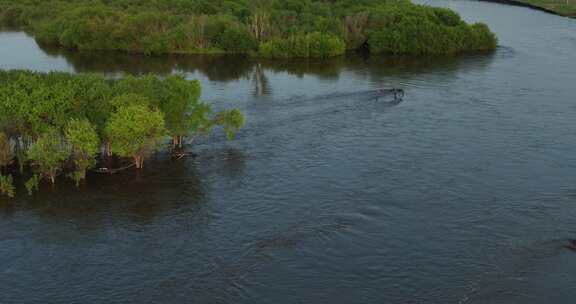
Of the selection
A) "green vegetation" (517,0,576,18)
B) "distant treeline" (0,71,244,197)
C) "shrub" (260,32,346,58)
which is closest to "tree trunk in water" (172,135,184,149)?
→ "distant treeline" (0,71,244,197)

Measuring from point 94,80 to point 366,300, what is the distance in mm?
30983

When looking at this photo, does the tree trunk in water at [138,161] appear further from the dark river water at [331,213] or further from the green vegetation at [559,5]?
the green vegetation at [559,5]

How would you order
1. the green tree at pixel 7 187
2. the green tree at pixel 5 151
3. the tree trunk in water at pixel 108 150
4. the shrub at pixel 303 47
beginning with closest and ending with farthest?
the green tree at pixel 7 187, the green tree at pixel 5 151, the tree trunk in water at pixel 108 150, the shrub at pixel 303 47

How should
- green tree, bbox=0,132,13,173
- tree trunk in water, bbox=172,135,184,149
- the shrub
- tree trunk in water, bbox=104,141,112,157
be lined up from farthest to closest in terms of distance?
the shrub → tree trunk in water, bbox=172,135,184,149 → tree trunk in water, bbox=104,141,112,157 → green tree, bbox=0,132,13,173

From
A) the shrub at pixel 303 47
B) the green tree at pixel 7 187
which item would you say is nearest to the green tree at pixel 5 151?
the green tree at pixel 7 187

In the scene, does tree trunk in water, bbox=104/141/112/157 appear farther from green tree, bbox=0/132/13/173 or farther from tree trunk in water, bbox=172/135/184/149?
green tree, bbox=0/132/13/173

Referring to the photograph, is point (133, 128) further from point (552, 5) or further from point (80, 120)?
point (552, 5)

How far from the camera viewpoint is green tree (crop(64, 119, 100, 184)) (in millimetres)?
49906

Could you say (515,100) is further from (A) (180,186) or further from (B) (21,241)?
(B) (21,241)

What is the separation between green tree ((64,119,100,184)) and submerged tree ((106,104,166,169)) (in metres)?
1.32

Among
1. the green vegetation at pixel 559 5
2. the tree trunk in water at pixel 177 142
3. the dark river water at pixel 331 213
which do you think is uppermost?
the green vegetation at pixel 559 5

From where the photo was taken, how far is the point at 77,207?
47500 mm

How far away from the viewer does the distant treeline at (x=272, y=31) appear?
100938 millimetres

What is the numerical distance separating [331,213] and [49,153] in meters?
21.1
